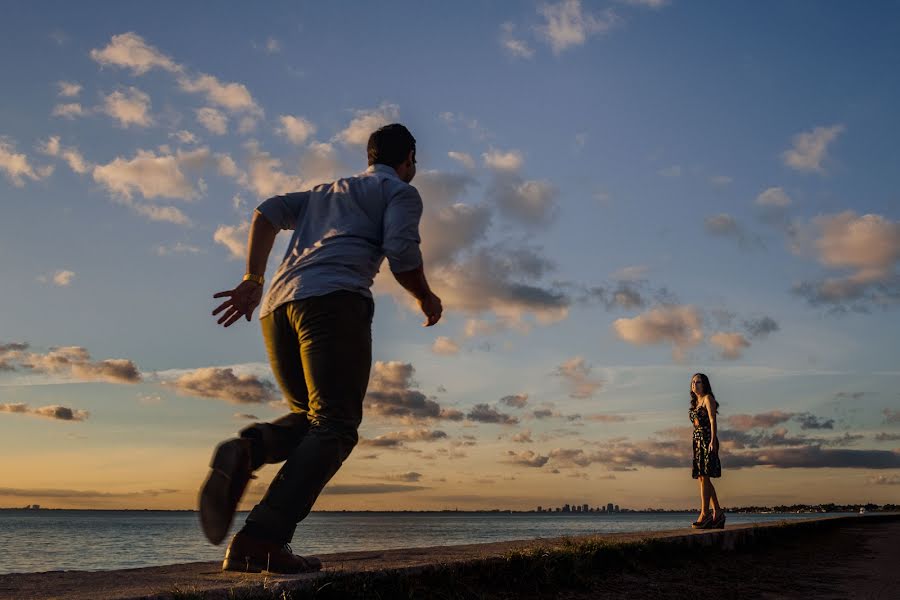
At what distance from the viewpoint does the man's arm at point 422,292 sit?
133 inches

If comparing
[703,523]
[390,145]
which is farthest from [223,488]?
[703,523]

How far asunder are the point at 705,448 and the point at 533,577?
22.8ft

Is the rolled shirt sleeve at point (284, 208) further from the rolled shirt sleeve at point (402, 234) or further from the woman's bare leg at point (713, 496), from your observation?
the woman's bare leg at point (713, 496)

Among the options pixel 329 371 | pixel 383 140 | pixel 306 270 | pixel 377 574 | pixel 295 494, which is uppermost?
pixel 383 140

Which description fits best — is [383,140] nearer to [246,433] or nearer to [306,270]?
[306,270]

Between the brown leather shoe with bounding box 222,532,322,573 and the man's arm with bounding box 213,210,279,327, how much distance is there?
1072 millimetres

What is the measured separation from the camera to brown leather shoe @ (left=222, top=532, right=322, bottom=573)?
2926 mm

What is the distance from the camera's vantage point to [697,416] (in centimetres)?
Answer: 1007

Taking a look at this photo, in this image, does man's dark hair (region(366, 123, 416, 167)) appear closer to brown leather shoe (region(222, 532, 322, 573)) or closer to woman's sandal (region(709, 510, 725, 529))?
brown leather shoe (region(222, 532, 322, 573))

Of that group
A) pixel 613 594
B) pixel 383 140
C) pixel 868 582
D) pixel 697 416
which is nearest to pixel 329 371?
pixel 383 140

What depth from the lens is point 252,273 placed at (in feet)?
11.9

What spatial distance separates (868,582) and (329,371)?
4.82m

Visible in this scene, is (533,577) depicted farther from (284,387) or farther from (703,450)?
(703,450)

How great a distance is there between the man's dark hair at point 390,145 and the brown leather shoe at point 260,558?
78.1 inches
